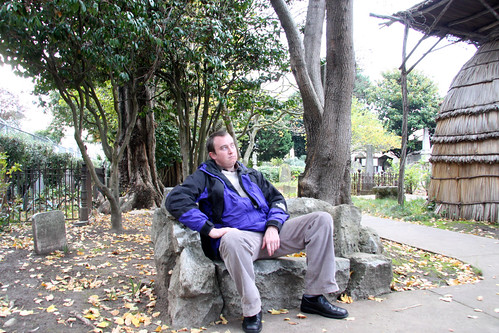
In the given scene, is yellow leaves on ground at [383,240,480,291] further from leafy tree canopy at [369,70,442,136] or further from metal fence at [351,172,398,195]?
leafy tree canopy at [369,70,442,136]

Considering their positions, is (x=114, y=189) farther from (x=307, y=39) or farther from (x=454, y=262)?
(x=454, y=262)

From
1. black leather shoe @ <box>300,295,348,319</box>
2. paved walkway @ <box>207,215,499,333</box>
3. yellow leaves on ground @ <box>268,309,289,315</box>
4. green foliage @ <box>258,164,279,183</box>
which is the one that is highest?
green foliage @ <box>258,164,279,183</box>

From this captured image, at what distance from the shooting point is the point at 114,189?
6648mm

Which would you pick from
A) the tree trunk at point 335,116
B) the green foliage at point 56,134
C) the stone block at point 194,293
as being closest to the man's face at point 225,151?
the stone block at point 194,293

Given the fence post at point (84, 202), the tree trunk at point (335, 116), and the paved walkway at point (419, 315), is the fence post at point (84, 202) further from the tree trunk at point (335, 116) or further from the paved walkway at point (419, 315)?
the paved walkway at point (419, 315)

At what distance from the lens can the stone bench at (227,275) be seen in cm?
273

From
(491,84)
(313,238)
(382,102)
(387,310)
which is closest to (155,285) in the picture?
(313,238)

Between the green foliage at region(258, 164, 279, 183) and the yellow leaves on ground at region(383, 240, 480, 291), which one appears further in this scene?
the green foliage at region(258, 164, 279, 183)

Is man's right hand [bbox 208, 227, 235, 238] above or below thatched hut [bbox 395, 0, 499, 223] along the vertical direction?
below

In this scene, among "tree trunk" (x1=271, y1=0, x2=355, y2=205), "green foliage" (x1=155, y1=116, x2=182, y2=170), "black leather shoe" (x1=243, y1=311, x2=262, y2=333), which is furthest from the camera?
"green foliage" (x1=155, y1=116, x2=182, y2=170)

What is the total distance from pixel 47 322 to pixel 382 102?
35.6 meters

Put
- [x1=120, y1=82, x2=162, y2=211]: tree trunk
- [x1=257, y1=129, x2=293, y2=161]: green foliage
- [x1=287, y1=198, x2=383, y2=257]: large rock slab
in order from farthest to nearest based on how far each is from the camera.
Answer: [x1=257, y1=129, x2=293, y2=161]: green foliage
[x1=120, y1=82, x2=162, y2=211]: tree trunk
[x1=287, y1=198, x2=383, y2=257]: large rock slab

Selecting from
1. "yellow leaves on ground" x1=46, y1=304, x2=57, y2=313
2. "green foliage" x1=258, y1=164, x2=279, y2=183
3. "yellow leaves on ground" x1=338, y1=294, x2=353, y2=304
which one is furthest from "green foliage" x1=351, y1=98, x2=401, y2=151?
"yellow leaves on ground" x1=46, y1=304, x2=57, y2=313

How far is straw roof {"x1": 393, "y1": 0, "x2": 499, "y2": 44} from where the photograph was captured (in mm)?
7426
